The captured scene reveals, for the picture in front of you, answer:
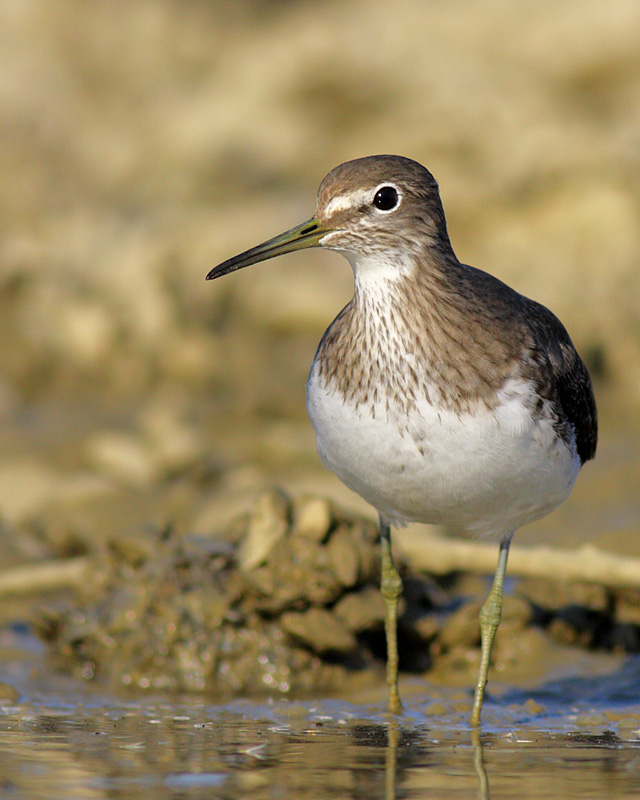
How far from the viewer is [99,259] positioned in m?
14.1

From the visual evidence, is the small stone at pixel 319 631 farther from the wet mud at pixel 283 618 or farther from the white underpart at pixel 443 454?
the white underpart at pixel 443 454

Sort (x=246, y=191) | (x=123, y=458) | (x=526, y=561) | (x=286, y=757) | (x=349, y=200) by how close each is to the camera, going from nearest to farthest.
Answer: (x=286, y=757), (x=349, y=200), (x=526, y=561), (x=123, y=458), (x=246, y=191)

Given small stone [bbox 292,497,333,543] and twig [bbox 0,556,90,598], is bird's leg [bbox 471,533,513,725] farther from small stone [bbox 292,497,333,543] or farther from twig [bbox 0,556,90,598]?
twig [bbox 0,556,90,598]

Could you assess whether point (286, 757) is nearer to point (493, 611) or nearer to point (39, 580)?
point (493, 611)

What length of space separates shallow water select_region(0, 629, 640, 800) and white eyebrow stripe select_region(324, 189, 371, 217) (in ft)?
8.57

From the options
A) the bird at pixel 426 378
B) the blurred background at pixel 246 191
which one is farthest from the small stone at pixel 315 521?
the blurred background at pixel 246 191

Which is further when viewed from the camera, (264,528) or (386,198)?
(264,528)

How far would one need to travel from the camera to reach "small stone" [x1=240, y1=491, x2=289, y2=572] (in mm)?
6895

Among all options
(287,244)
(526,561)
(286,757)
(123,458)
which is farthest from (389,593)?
(123,458)

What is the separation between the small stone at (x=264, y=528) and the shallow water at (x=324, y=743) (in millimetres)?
873

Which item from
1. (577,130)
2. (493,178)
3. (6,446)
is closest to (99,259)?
(6,446)

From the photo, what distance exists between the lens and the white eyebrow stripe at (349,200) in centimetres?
602

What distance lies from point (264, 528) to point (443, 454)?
5.51 ft

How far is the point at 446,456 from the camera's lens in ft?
18.5
